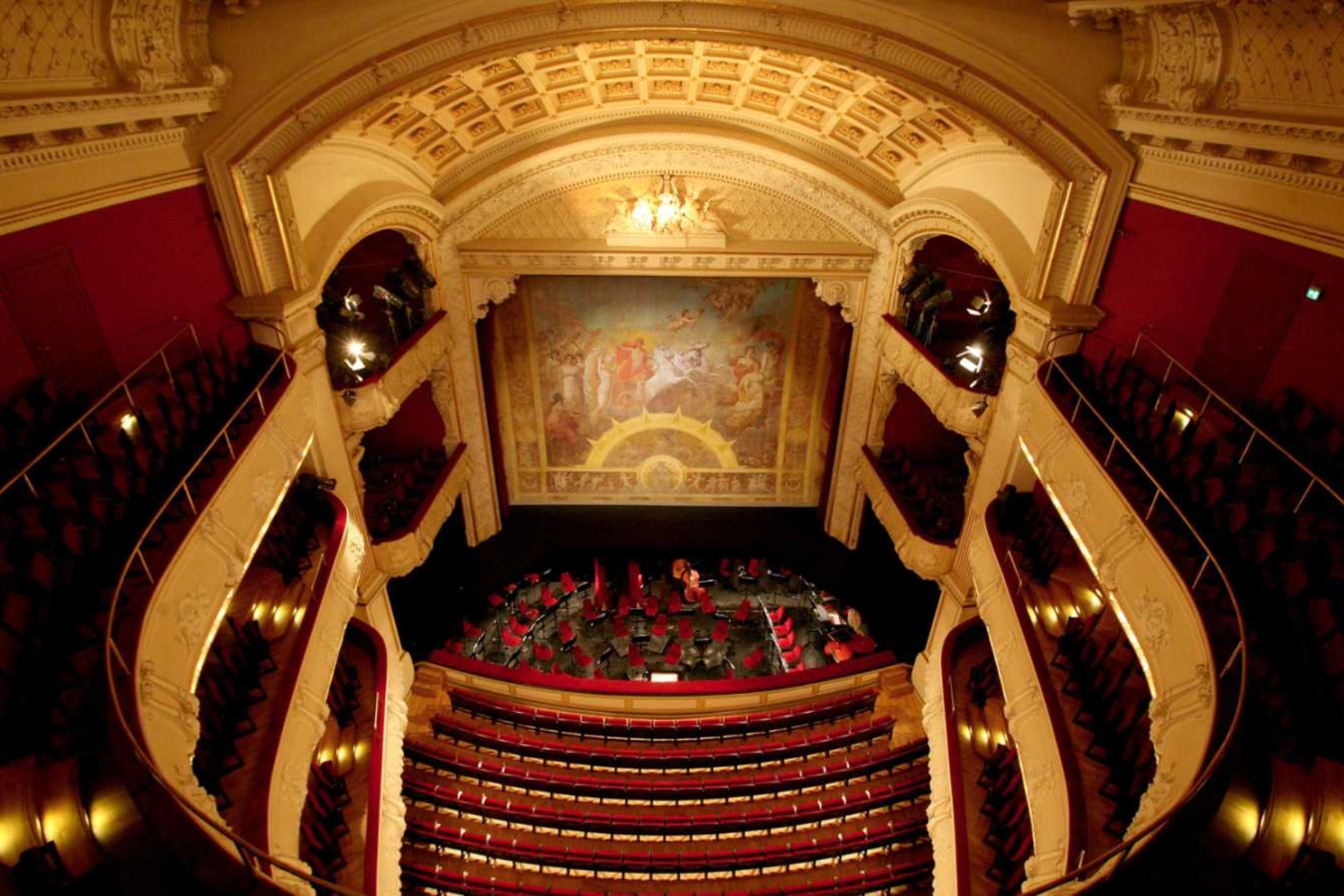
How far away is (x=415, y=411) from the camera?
10.8 metres

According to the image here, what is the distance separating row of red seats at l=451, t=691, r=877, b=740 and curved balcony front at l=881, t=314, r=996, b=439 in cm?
378

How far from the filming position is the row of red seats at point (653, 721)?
9.27 meters

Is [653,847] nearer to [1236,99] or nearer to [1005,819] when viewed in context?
[1005,819]

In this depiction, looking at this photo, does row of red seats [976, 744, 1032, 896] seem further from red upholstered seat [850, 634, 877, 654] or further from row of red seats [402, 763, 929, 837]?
red upholstered seat [850, 634, 877, 654]

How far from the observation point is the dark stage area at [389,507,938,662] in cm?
1043

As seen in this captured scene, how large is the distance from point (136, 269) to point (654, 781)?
7209 millimetres

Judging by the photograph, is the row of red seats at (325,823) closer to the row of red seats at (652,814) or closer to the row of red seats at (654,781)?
the row of red seats at (652,814)

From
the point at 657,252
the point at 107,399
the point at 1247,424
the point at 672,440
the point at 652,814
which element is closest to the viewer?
the point at 1247,424

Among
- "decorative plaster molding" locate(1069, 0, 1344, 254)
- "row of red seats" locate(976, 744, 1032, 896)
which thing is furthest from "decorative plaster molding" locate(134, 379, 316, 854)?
"decorative plaster molding" locate(1069, 0, 1344, 254)

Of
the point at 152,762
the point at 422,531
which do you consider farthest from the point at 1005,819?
the point at 422,531

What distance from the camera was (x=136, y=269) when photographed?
18.1 feet

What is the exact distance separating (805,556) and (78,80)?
32.2 feet

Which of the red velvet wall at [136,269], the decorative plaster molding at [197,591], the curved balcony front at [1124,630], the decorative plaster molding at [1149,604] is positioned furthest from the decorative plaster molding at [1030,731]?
the red velvet wall at [136,269]

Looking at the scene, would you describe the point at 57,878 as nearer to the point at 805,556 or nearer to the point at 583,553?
the point at 583,553
